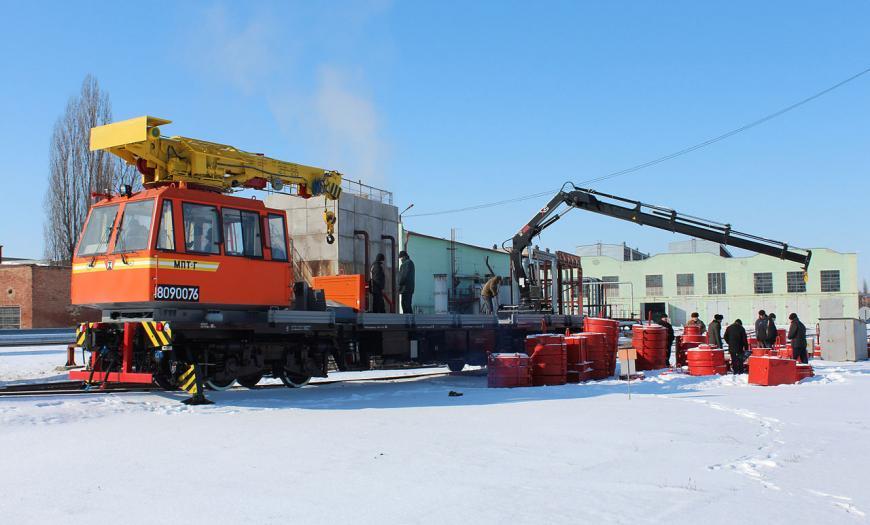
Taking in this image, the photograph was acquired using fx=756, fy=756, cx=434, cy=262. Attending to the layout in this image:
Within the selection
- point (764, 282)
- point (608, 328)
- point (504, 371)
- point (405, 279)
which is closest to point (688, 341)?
point (608, 328)

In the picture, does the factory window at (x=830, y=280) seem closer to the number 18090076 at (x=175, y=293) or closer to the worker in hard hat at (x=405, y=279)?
the worker in hard hat at (x=405, y=279)

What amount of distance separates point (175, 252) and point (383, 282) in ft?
18.0

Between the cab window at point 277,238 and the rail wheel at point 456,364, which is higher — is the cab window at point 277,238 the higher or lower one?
the higher one

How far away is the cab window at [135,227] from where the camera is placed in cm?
1124

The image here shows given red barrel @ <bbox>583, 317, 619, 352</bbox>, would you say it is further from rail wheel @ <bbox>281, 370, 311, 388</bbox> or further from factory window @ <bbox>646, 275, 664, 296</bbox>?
factory window @ <bbox>646, 275, 664, 296</bbox>

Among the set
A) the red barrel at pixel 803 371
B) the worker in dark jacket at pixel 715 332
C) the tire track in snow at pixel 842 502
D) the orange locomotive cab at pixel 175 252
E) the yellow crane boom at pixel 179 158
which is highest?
the yellow crane boom at pixel 179 158

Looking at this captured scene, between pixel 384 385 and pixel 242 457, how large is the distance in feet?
26.2

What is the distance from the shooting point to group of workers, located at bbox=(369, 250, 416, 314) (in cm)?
1559

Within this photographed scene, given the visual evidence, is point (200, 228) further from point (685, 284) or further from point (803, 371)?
point (685, 284)

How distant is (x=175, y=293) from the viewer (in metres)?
11.2

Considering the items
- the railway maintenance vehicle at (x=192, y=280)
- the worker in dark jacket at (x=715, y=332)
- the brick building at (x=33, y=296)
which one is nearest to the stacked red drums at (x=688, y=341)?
the worker in dark jacket at (x=715, y=332)

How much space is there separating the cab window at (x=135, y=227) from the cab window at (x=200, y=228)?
52 centimetres

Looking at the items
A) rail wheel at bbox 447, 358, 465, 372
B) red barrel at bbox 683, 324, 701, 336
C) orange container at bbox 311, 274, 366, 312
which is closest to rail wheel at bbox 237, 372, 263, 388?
orange container at bbox 311, 274, 366, 312

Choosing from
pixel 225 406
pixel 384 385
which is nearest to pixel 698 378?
pixel 384 385
